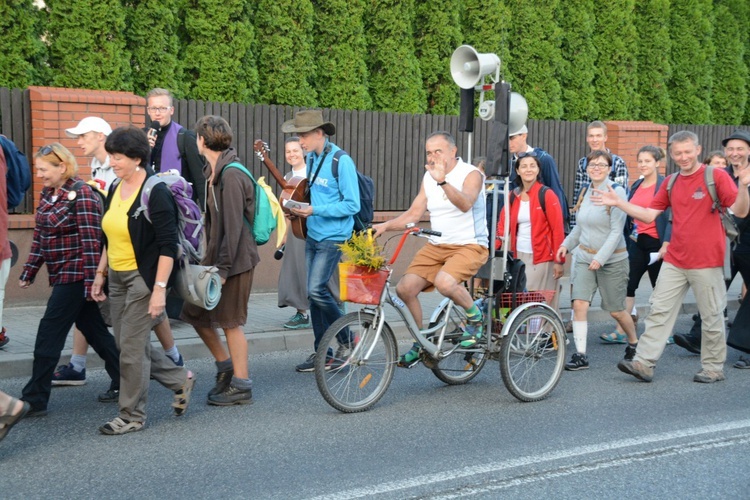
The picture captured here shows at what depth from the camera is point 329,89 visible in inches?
531

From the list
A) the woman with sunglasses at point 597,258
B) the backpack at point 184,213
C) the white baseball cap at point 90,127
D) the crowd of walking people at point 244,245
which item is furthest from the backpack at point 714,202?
the white baseball cap at point 90,127

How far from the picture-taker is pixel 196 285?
606 centimetres

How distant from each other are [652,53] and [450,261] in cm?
1233

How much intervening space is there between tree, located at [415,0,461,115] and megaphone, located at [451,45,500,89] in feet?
23.4

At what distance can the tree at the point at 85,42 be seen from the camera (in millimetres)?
10812

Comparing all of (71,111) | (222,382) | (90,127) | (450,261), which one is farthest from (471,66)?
(71,111)

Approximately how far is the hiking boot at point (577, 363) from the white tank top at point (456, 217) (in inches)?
70.4

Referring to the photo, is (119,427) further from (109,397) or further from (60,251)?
(60,251)

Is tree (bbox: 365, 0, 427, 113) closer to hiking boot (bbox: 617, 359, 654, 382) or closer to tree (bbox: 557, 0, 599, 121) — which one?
tree (bbox: 557, 0, 599, 121)

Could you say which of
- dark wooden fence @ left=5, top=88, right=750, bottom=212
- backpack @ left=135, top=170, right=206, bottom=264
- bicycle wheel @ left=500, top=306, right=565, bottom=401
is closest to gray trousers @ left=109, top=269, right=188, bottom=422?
backpack @ left=135, top=170, right=206, bottom=264

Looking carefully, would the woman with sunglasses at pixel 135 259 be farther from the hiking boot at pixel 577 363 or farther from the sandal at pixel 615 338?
the sandal at pixel 615 338

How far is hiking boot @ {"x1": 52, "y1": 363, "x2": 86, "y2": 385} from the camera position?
7.16 metres

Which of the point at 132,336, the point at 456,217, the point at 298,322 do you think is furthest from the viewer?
the point at 298,322

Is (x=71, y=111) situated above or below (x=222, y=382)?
above
